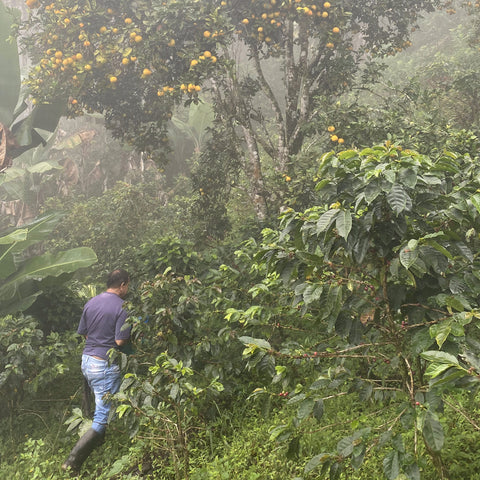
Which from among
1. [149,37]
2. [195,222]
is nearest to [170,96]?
[149,37]

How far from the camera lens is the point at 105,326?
3150 millimetres

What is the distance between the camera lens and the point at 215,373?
2.84 meters

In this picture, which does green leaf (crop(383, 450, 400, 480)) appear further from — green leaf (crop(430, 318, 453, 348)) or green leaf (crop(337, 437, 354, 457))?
green leaf (crop(430, 318, 453, 348))

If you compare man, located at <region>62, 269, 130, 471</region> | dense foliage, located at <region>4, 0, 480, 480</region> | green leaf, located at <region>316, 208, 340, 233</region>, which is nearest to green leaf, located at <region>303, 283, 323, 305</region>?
dense foliage, located at <region>4, 0, 480, 480</region>

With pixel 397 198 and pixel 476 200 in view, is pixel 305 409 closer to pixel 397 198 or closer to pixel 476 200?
pixel 397 198

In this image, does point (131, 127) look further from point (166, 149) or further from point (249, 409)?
point (249, 409)

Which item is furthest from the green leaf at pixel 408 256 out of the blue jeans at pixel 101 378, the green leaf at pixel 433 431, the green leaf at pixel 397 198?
the blue jeans at pixel 101 378

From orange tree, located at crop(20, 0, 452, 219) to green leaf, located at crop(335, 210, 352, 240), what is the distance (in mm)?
3126

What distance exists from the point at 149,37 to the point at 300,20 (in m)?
2.09

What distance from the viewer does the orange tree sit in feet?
16.2

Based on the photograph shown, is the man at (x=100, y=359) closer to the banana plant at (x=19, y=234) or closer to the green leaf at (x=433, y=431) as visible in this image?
the banana plant at (x=19, y=234)

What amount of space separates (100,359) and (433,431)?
8.34 ft

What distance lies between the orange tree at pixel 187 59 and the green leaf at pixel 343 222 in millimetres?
3126

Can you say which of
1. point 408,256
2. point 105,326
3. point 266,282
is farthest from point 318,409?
point 105,326
